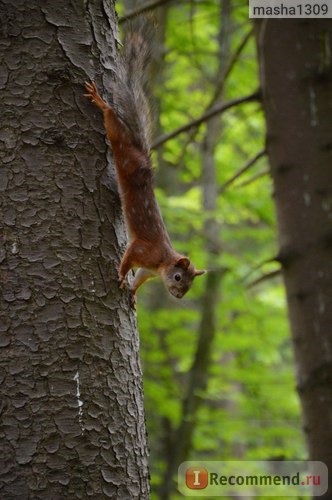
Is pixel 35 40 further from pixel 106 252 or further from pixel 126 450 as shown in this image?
pixel 126 450

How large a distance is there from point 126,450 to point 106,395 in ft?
0.64

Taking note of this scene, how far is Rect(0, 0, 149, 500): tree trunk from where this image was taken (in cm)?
219

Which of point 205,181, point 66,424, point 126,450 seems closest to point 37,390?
point 66,424

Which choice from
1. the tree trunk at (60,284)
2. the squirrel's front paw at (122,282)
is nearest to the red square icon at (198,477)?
the tree trunk at (60,284)

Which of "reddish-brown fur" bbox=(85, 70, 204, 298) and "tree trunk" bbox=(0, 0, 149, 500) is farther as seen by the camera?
"reddish-brown fur" bbox=(85, 70, 204, 298)

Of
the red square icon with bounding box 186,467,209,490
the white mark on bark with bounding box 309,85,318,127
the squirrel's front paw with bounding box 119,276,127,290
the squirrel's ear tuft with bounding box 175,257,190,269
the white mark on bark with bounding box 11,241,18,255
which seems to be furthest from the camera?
the red square icon with bounding box 186,467,209,490

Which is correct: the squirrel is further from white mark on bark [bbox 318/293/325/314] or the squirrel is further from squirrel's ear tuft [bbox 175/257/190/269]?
white mark on bark [bbox 318/293/325/314]

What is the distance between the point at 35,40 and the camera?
2402 mm

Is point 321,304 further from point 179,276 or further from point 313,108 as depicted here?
point 313,108

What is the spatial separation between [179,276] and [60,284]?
3.63ft

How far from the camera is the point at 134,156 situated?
2.79 metres

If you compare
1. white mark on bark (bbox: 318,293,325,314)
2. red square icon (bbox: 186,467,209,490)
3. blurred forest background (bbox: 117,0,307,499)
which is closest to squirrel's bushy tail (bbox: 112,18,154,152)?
white mark on bark (bbox: 318,293,325,314)

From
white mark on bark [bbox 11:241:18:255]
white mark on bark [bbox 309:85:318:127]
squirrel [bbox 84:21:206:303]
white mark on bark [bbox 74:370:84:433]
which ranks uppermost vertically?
white mark on bark [bbox 309:85:318:127]

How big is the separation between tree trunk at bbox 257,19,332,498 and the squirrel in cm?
114
